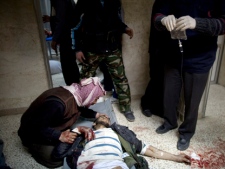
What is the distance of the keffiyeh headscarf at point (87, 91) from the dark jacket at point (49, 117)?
4 cm

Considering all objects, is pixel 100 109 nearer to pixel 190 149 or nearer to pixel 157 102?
pixel 157 102

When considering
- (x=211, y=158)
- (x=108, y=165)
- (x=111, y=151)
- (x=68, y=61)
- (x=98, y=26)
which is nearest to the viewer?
(x=108, y=165)

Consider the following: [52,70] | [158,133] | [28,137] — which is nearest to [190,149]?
[158,133]

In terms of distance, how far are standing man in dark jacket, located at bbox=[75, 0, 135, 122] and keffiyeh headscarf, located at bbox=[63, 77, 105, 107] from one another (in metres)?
0.40

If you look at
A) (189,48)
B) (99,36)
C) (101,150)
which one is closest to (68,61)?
(99,36)

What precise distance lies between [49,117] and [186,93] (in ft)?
3.07

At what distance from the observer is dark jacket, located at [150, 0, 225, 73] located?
1.05m

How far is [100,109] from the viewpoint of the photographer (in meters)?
1.88

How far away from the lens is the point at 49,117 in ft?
3.78

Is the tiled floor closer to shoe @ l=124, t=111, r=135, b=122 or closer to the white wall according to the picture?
shoe @ l=124, t=111, r=135, b=122

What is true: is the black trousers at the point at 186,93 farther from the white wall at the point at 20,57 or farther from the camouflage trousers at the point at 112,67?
the white wall at the point at 20,57

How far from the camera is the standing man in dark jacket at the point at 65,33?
1602 millimetres

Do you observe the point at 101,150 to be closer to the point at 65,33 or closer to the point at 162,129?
the point at 162,129

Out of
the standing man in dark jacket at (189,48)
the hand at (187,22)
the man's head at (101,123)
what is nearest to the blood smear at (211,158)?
the standing man in dark jacket at (189,48)
